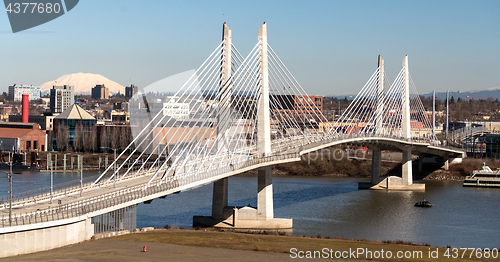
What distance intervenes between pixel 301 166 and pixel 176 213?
133ft

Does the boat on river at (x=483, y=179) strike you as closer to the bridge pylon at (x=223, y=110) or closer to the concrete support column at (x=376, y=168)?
the concrete support column at (x=376, y=168)

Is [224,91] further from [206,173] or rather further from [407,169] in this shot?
[407,169]

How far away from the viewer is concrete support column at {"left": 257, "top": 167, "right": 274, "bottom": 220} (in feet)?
137

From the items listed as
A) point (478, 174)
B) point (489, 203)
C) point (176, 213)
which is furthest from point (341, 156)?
point (176, 213)

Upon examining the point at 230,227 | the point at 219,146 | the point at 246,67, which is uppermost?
the point at 246,67

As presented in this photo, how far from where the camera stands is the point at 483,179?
232ft

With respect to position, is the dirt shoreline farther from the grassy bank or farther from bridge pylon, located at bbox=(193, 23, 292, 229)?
bridge pylon, located at bbox=(193, 23, 292, 229)

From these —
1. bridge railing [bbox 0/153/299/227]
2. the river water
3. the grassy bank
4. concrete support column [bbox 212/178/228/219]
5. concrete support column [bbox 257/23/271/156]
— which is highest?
concrete support column [bbox 257/23/271/156]

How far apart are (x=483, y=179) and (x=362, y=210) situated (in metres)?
26.9

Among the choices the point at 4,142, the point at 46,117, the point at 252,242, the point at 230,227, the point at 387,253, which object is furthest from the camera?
the point at 46,117

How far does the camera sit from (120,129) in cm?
10206

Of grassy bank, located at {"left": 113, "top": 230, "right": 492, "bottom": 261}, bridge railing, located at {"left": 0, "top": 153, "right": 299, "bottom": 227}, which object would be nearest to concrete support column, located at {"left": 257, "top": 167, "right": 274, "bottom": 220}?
bridge railing, located at {"left": 0, "top": 153, "right": 299, "bottom": 227}

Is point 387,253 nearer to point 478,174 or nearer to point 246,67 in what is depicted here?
point 246,67

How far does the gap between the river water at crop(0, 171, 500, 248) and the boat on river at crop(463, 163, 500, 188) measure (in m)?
2.00
